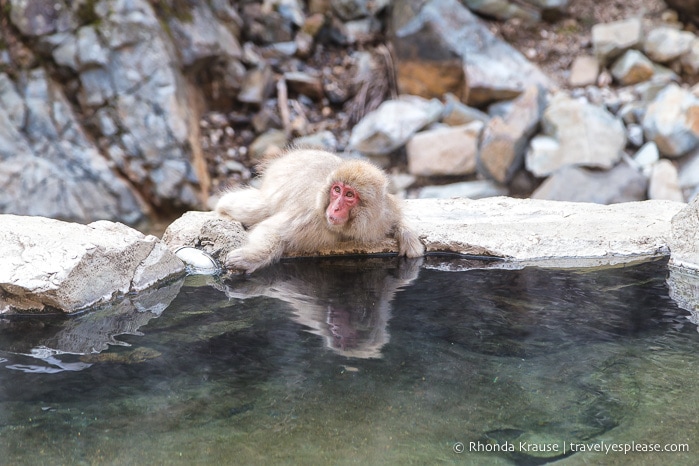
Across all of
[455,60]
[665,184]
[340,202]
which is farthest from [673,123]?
[340,202]

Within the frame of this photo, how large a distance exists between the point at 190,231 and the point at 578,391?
236 cm

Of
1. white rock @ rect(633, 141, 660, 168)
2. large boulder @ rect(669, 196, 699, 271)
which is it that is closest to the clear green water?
large boulder @ rect(669, 196, 699, 271)

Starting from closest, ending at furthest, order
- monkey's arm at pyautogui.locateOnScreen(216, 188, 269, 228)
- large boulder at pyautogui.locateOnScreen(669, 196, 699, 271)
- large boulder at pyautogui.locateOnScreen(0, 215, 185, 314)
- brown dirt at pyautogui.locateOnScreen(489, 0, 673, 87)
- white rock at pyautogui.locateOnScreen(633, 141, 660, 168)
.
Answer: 1. large boulder at pyautogui.locateOnScreen(0, 215, 185, 314)
2. large boulder at pyautogui.locateOnScreen(669, 196, 699, 271)
3. monkey's arm at pyautogui.locateOnScreen(216, 188, 269, 228)
4. white rock at pyautogui.locateOnScreen(633, 141, 660, 168)
5. brown dirt at pyautogui.locateOnScreen(489, 0, 673, 87)

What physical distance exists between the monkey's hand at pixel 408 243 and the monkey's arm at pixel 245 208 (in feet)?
2.77

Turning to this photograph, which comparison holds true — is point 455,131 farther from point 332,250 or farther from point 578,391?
point 578,391

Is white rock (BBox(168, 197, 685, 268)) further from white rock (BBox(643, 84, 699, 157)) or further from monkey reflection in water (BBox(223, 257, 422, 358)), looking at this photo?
white rock (BBox(643, 84, 699, 157))

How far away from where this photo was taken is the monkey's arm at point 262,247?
3928 millimetres

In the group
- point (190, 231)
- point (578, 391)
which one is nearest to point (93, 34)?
point (190, 231)

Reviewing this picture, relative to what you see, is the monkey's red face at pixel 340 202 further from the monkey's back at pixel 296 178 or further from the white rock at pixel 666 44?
the white rock at pixel 666 44

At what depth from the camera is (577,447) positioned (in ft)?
7.45

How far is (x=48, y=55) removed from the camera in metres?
8.55

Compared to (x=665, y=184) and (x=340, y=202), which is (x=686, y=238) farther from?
(x=665, y=184)

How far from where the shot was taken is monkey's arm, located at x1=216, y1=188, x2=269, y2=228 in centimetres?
460

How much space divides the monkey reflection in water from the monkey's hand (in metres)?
0.04
